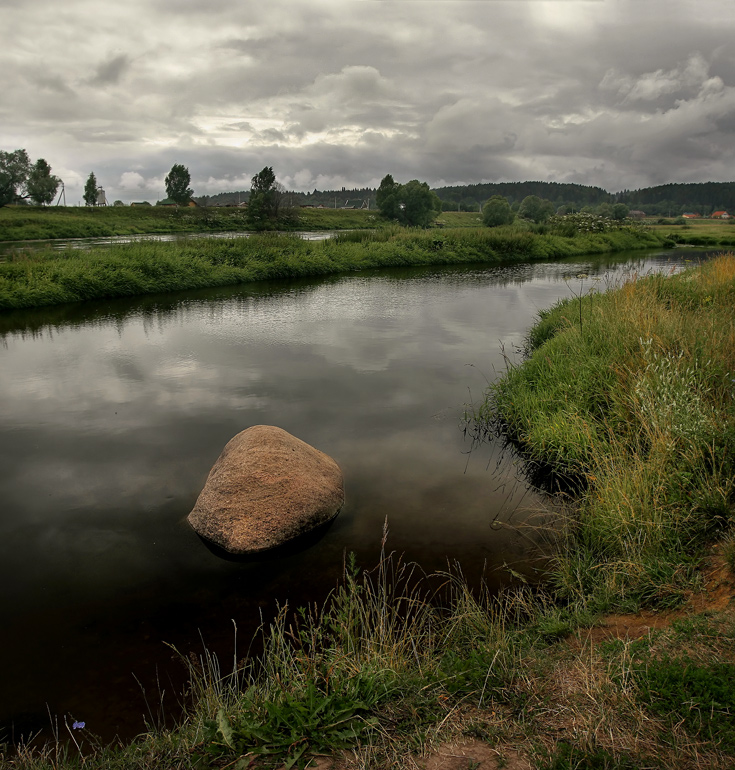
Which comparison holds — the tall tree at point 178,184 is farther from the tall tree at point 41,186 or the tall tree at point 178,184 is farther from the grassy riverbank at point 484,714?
the grassy riverbank at point 484,714

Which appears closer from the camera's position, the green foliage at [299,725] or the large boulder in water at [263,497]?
the green foliage at [299,725]

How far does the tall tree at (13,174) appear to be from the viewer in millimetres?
63622

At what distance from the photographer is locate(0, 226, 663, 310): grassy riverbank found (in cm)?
1777

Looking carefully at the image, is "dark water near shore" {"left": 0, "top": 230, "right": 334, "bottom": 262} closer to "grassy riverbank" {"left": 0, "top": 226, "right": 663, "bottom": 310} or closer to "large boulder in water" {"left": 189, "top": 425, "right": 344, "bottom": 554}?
"grassy riverbank" {"left": 0, "top": 226, "right": 663, "bottom": 310}

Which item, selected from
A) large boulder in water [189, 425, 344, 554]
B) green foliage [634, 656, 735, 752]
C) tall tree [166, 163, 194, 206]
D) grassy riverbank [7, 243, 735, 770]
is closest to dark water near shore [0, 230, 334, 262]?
large boulder in water [189, 425, 344, 554]

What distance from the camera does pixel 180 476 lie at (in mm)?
7047

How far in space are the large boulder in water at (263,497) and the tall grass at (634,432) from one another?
8.24 ft

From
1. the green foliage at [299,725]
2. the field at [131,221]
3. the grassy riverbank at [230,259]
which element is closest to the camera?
the green foliage at [299,725]

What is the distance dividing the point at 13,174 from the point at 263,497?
81.3 m

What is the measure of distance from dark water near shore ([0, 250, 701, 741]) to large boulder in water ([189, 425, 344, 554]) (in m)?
0.22

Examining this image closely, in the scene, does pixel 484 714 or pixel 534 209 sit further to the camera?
pixel 534 209

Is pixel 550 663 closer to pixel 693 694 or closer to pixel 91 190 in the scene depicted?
pixel 693 694

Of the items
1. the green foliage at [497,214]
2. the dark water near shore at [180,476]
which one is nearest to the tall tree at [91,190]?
the green foliage at [497,214]

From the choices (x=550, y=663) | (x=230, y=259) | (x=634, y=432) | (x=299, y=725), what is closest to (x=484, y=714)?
(x=550, y=663)
